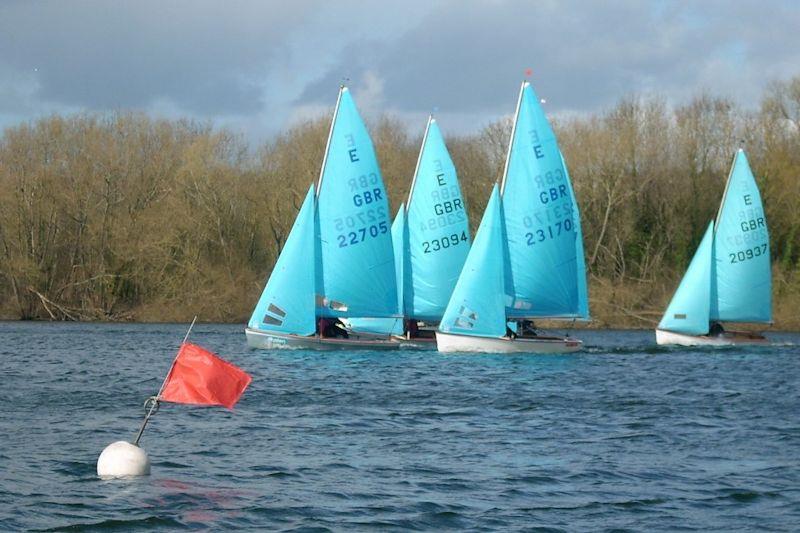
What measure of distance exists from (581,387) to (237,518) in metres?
20.9

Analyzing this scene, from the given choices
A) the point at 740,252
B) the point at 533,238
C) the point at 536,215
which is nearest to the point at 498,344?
the point at 533,238

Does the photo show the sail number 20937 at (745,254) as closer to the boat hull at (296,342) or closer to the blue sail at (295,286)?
the boat hull at (296,342)

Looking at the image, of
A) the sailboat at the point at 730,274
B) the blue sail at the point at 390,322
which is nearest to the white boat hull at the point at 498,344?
the blue sail at the point at 390,322

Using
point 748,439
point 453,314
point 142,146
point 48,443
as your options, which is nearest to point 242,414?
point 48,443

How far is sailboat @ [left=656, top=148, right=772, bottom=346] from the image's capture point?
56.5 m

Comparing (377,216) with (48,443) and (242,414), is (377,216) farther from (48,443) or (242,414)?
(48,443)

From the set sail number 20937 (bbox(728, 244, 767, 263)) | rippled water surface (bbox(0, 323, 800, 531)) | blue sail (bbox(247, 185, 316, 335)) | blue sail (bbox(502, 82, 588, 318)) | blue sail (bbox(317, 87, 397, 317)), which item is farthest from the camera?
sail number 20937 (bbox(728, 244, 767, 263))

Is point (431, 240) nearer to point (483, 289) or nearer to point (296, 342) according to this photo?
point (483, 289)

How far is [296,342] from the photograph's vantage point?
153 feet

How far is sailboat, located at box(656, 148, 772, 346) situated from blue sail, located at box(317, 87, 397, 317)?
15.4 metres

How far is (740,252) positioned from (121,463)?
41.4m

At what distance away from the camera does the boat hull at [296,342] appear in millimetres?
46688

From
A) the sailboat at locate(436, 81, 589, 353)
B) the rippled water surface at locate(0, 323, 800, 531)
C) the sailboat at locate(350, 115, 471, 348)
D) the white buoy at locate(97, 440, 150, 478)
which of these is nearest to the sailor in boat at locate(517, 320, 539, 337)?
the sailboat at locate(436, 81, 589, 353)

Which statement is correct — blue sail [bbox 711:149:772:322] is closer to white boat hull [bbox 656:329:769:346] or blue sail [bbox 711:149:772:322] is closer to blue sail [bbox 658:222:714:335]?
blue sail [bbox 658:222:714:335]
